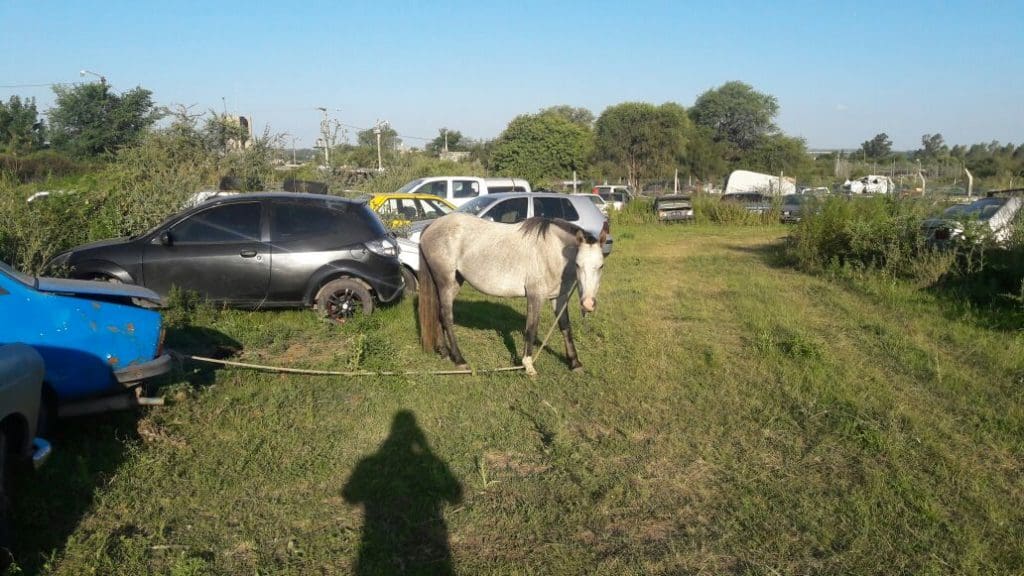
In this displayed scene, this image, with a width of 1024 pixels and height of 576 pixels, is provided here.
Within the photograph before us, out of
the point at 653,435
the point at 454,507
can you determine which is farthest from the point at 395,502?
the point at 653,435

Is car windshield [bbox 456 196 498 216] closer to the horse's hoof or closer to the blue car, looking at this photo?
the horse's hoof

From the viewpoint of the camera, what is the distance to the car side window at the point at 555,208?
15.5 meters

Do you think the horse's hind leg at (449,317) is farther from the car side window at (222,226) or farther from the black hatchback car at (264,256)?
the car side window at (222,226)

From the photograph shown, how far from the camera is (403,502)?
4.82 m

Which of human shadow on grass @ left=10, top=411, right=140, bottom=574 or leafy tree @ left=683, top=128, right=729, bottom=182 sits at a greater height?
leafy tree @ left=683, top=128, right=729, bottom=182

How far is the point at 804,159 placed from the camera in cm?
6103

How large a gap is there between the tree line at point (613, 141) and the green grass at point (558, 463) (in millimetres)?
17702

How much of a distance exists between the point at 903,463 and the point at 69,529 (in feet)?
18.6

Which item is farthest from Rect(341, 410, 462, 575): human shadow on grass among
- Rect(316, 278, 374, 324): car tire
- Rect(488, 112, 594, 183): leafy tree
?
Rect(488, 112, 594, 183): leafy tree

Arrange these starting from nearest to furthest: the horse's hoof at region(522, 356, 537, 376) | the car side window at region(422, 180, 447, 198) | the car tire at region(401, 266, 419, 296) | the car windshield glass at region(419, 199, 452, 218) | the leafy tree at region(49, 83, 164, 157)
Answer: the horse's hoof at region(522, 356, 537, 376), the car tire at region(401, 266, 419, 296), the car windshield glass at region(419, 199, 452, 218), the car side window at region(422, 180, 447, 198), the leafy tree at region(49, 83, 164, 157)

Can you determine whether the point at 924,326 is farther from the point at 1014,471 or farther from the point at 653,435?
the point at 653,435

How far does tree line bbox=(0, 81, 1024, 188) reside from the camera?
3528 centimetres

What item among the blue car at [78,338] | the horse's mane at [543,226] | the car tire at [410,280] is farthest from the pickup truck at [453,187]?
the blue car at [78,338]

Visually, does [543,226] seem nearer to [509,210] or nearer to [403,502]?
[403,502]
